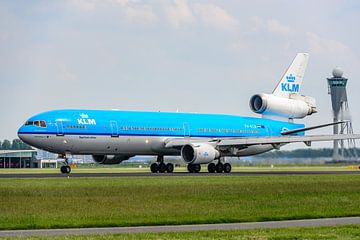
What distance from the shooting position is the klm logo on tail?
259 ft

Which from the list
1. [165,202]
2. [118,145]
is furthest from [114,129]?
[165,202]

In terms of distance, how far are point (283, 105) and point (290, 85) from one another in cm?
309

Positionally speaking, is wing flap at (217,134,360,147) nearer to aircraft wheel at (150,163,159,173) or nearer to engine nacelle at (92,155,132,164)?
aircraft wheel at (150,163,159,173)

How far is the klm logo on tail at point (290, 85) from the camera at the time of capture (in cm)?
7906

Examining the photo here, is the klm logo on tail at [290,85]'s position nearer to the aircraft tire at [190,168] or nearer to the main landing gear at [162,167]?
the main landing gear at [162,167]

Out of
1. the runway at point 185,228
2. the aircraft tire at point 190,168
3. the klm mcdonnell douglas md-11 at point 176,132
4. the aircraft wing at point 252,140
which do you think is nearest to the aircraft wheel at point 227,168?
the klm mcdonnell douglas md-11 at point 176,132

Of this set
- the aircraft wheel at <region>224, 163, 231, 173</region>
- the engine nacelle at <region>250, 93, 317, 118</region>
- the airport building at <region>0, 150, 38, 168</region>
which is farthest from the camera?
the airport building at <region>0, 150, 38, 168</region>

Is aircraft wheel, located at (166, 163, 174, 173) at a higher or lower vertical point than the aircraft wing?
lower

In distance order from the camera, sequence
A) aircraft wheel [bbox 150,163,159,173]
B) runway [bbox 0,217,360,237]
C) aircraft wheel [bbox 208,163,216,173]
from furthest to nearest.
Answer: aircraft wheel [bbox 150,163,159,173], aircraft wheel [bbox 208,163,216,173], runway [bbox 0,217,360,237]

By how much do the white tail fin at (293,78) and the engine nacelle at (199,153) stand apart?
14352 millimetres

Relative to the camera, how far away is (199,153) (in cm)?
6475

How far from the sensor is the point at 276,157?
3349 inches

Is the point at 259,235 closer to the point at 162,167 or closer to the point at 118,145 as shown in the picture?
the point at 118,145

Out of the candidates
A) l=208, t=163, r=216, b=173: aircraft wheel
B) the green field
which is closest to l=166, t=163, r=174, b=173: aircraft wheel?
l=208, t=163, r=216, b=173: aircraft wheel
